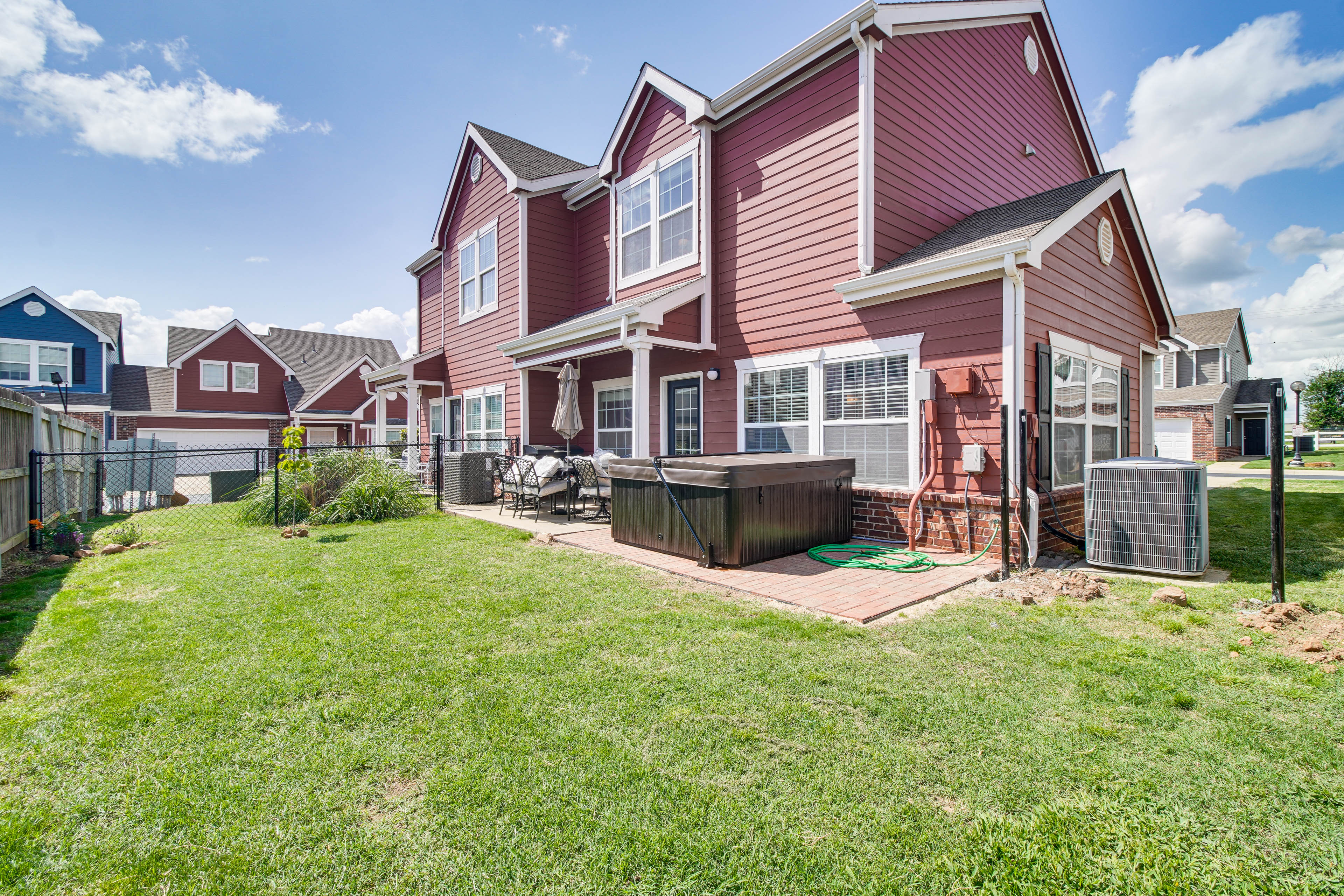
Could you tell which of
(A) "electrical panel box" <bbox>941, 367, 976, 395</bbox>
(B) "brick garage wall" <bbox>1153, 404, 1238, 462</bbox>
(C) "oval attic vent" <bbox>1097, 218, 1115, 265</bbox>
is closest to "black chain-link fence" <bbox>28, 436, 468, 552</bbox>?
(A) "electrical panel box" <bbox>941, 367, 976, 395</bbox>

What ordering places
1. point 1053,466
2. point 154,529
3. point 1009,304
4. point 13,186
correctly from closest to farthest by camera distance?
point 1009,304 → point 1053,466 → point 154,529 → point 13,186

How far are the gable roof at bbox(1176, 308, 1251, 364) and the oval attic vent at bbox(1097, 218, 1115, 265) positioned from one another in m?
25.2

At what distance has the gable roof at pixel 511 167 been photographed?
452 inches

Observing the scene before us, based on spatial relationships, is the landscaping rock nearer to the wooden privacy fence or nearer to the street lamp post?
the wooden privacy fence

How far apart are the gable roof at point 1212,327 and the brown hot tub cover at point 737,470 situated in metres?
29.6

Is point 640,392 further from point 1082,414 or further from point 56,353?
point 56,353

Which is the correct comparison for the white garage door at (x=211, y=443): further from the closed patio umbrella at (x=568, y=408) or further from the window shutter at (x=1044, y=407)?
the window shutter at (x=1044, y=407)

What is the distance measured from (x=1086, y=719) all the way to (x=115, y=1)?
14.4m

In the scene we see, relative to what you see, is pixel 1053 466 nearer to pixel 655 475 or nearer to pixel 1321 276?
pixel 655 475

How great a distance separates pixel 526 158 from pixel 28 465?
32.1ft

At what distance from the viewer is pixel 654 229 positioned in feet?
30.9

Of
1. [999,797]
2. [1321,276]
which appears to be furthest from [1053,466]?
[1321,276]

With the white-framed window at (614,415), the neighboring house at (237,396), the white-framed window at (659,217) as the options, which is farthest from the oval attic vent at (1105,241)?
the neighboring house at (237,396)

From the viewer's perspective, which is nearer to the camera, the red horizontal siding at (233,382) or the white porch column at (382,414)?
the white porch column at (382,414)
